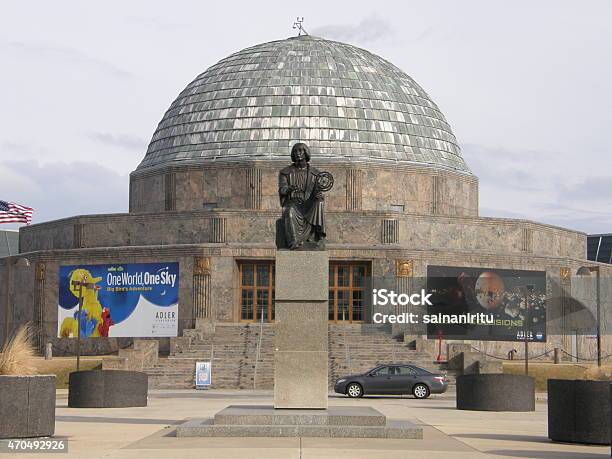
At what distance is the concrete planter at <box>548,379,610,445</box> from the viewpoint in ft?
36.9

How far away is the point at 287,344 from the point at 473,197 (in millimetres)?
24182

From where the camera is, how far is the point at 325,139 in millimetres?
34469

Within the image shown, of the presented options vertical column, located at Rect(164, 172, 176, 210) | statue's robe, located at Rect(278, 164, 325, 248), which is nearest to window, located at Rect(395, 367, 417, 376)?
statue's robe, located at Rect(278, 164, 325, 248)

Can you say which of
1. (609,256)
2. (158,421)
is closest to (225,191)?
(158,421)

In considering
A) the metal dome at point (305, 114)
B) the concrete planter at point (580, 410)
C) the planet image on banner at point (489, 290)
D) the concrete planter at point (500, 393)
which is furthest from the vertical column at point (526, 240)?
the concrete planter at point (580, 410)

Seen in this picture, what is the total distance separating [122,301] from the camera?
2923 centimetres

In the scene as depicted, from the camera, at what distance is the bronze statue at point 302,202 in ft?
42.1

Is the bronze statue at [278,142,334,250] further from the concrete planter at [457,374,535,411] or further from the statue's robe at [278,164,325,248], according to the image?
the concrete planter at [457,374,535,411]

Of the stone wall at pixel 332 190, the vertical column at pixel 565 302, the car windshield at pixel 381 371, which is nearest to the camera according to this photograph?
the car windshield at pixel 381 371

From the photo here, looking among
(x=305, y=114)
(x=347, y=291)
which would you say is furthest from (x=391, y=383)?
(x=305, y=114)

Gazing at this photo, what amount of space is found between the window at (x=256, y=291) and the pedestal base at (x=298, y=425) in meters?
16.9

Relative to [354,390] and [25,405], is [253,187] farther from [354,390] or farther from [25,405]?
[25,405]

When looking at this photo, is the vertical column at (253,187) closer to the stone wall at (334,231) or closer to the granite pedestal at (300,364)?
the stone wall at (334,231)

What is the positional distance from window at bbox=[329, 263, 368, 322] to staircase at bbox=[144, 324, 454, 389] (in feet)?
2.60
